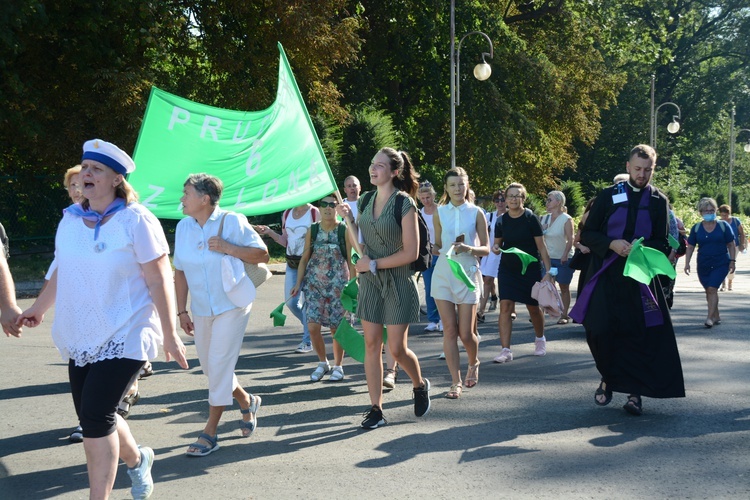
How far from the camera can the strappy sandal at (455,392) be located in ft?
24.1

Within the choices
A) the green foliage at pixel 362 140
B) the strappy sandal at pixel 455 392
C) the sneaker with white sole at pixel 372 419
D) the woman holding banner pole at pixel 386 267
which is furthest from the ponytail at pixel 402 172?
the green foliage at pixel 362 140

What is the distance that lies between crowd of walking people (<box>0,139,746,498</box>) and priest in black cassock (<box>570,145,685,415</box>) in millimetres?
10

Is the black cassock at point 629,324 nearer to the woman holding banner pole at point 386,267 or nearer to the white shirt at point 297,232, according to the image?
the woman holding banner pole at point 386,267

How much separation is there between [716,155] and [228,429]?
6970cm

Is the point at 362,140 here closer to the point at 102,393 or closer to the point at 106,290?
the point at 106,290

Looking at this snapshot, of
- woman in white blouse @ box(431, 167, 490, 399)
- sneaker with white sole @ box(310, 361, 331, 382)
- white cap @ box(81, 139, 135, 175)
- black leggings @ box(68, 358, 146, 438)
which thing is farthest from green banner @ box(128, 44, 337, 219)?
sneaker with white sole @ box(310, 361, 331, 382)

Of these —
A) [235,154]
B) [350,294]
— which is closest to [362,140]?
[350,294]

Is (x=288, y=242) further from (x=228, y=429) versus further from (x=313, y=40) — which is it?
(x=313, y=40)

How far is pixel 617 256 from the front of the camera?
22.3 ft

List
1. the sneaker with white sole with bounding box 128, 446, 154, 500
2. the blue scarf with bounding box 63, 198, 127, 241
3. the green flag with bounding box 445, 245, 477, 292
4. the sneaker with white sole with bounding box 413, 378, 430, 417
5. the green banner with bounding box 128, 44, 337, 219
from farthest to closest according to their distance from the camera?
the green flag with bounding box 445, 245, 477, 292 → the sneaker with white sole with bounding box 413, 378, 430, 417 → the green banner with bounding box 128, 44, 337, 219 → the sneaker with white sole with bounding box 128, 446, 154, 500 → the blue scarf with bounding box 63, 198, 127, 241

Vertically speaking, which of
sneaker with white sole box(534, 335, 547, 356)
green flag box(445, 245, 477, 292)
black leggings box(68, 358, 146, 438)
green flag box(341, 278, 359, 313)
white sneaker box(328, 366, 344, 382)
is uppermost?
green flag box(445, 245, 477, 292)

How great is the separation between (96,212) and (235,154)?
68.4 inches

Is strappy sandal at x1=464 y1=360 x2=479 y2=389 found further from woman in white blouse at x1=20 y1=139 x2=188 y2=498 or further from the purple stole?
woman in white blouse at x1=20 y1=139 x2=188 y2=498

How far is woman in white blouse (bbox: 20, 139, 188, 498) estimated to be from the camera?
410 cm
